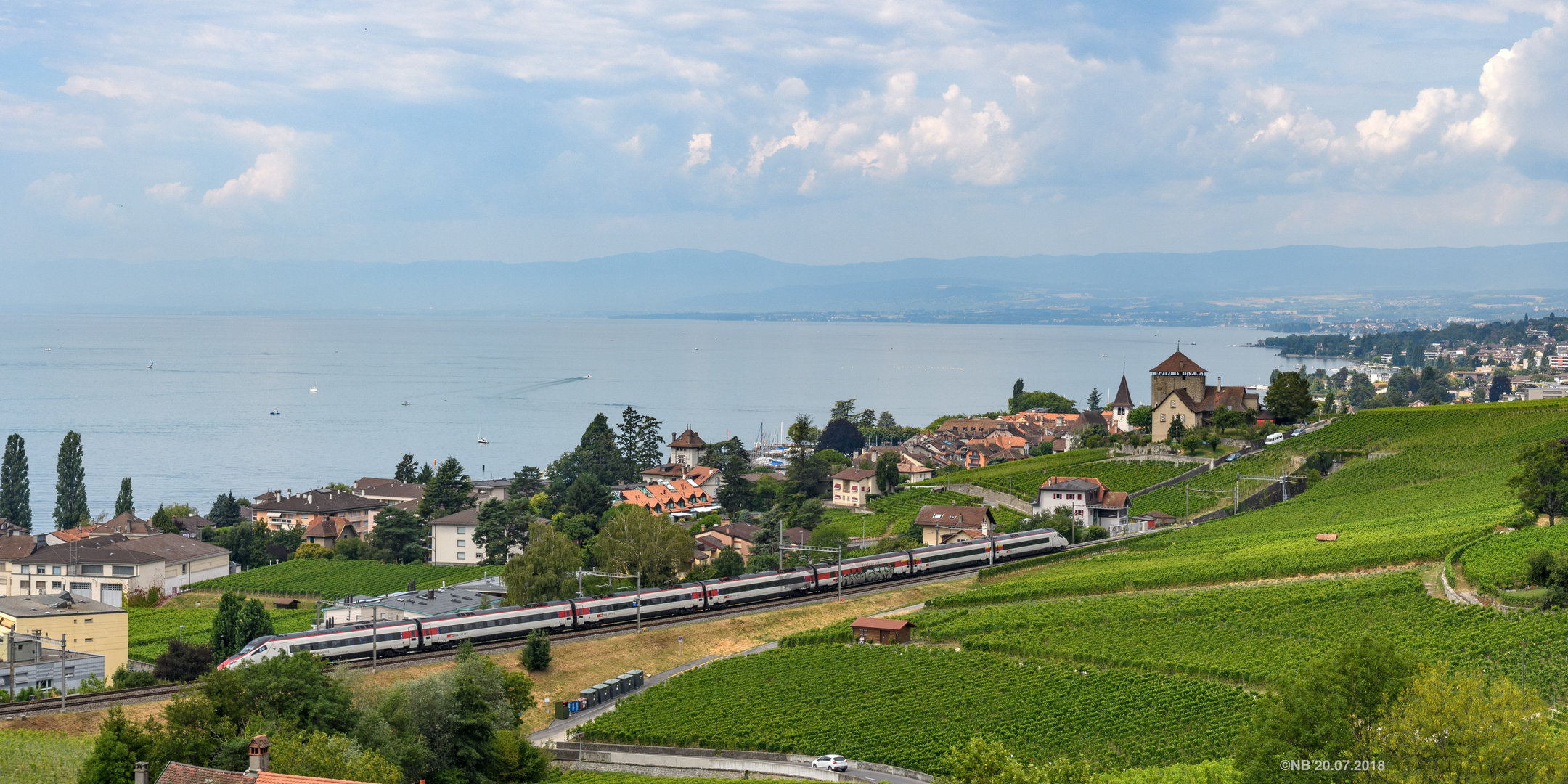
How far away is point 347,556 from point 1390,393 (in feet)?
373

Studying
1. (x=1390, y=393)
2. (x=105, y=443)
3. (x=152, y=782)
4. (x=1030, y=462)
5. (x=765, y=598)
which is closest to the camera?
(x=152, y=782)

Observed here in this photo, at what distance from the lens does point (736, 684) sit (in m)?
34.4

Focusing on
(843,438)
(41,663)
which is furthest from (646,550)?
(843,438)

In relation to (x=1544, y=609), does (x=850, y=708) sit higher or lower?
lower

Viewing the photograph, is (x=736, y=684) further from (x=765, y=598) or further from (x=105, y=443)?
(x=105, y=443)

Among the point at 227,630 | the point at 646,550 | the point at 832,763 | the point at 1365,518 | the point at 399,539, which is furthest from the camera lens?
the point at 399,539

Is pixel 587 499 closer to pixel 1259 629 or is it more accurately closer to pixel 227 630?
pixel 227 630

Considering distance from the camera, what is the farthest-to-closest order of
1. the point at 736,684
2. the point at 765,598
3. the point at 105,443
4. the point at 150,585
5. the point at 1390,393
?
1. the point at 1390,393
2. the point at 105,443
3. the point at 150,585
4. the point at 765,598
5. the point at 736,684

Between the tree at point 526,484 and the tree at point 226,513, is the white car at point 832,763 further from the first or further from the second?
the tree at point 226,513

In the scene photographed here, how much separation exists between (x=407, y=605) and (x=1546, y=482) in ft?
131

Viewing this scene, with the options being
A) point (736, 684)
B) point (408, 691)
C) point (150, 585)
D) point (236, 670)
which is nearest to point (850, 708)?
point (736, 684)

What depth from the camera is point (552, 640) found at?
3897 cm

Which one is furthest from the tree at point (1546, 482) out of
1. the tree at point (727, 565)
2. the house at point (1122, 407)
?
the house at point (1122, 407)

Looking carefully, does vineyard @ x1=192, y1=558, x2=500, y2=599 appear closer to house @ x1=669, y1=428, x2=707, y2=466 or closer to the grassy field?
the grassy field
